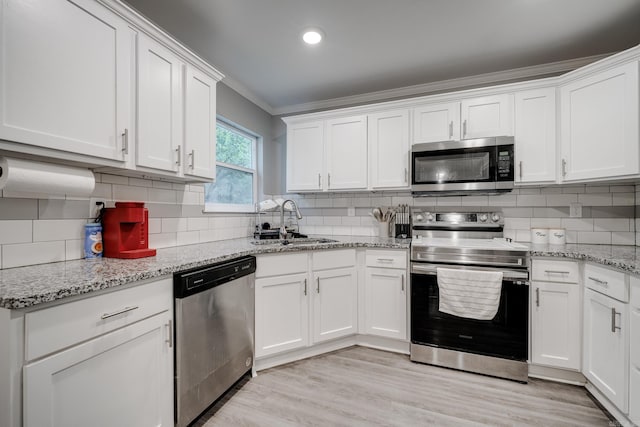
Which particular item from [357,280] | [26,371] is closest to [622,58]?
[357,280]

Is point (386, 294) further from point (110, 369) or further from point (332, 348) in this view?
point (110, 369)

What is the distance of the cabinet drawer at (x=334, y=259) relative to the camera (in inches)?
94.8

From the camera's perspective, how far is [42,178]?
129 centimetres

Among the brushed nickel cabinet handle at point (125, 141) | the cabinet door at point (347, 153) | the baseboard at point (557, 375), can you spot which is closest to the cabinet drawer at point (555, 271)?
the baseboard at point (557, 375)

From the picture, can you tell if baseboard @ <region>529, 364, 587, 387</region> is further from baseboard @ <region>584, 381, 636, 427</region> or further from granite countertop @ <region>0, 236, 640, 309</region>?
granite countertop @ <region>0, 236, 640, 309</region>

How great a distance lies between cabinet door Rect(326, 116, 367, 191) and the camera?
290 cm

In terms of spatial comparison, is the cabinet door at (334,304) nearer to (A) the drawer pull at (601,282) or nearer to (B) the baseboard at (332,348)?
(B) the baseboard at (332,348)

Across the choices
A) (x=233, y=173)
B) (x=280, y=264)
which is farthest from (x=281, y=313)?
(x=233, y=173)

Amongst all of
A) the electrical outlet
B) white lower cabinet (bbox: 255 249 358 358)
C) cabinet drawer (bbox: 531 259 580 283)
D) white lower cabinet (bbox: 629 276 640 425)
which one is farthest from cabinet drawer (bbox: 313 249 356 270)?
the electrical outlet

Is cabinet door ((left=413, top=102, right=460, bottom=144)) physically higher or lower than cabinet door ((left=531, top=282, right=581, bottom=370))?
higher

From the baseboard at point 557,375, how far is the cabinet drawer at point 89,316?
2.48 m

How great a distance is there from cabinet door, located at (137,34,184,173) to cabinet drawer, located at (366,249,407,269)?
1.64 m

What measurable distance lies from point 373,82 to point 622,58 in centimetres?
178

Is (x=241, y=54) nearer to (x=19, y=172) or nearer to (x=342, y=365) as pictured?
(x=19, y=172)
